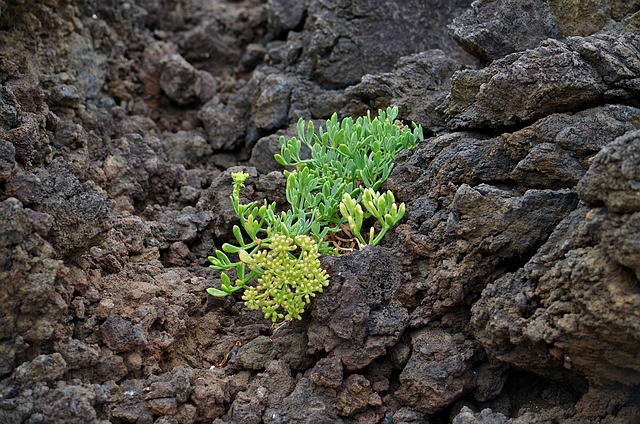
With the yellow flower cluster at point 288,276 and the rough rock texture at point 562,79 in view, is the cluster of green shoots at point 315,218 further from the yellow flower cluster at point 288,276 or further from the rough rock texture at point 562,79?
the rough rock texture at point 562,79

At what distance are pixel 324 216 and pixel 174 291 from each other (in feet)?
2.81

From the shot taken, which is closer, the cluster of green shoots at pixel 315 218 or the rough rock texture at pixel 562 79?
the cluster of green shoots at pixel 315 218

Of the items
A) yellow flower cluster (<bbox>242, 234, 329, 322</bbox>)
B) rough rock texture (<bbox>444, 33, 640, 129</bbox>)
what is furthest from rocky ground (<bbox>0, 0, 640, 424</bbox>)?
yellow flower cluster (<bbox>242, 234, 329, 322</bbox>)

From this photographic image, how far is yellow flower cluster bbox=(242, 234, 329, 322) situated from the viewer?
3711mm

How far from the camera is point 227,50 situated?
6570 mm

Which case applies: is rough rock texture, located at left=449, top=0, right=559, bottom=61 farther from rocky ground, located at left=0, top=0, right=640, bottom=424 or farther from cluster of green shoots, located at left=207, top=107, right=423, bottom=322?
cluster of green shoots, located at left=207, top=107, right=423, bottom=322

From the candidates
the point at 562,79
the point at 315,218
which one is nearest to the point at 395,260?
the point at 315,218

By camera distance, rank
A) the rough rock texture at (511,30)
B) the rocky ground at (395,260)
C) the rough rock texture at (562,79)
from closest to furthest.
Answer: the rocky ground at (395,260) < the rough rock texture at (562,79) < the rough rock texture at (511,30)

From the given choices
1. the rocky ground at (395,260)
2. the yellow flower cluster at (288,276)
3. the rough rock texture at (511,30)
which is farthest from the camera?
the rough rock texture at (511,30)

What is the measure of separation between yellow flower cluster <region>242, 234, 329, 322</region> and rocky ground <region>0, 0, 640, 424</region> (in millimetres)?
114

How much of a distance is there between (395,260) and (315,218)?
48 cm

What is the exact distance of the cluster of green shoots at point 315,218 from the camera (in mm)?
3762

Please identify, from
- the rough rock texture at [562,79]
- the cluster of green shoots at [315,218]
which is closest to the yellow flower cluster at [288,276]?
the cluster of green shoots at [315,218]

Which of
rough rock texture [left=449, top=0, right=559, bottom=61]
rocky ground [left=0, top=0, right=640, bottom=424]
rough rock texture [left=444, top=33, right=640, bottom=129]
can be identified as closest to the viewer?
rocky ground [left=0, top=0, right=640, bottom=424]
